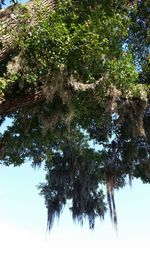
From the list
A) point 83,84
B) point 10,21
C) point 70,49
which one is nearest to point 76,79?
point 83,84

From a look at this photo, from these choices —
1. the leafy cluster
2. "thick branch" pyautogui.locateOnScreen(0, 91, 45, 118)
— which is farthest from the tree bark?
the leafy cluster

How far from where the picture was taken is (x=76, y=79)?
1149 cm

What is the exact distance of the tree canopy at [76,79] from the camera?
11.1 metres

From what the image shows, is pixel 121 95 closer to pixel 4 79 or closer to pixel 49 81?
pixel 49 81

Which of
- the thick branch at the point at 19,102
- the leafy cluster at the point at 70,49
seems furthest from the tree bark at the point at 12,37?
the leafy cluster at the point at 70,49

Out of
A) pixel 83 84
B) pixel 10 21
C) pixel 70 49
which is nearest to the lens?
pixel 70 49

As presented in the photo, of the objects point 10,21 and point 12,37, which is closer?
point 12,37

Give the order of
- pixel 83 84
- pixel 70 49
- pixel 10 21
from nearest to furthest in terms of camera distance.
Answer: pixel 70 49
pixel 10 21
pixel 83 84

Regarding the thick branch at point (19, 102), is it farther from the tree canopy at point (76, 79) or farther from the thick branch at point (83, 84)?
the thick branch at point (83, 84)

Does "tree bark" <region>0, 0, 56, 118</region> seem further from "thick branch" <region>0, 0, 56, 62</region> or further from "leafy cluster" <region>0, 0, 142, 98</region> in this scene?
"leafy cluster" <region>0, 0, 142, 98</region>

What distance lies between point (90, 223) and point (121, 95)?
9.42 metres

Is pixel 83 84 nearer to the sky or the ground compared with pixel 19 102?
nearer to the sky

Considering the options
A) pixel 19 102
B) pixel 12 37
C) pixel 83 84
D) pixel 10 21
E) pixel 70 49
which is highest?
pixel 10 21

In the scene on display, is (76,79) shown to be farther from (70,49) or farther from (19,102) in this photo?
(19,102)
